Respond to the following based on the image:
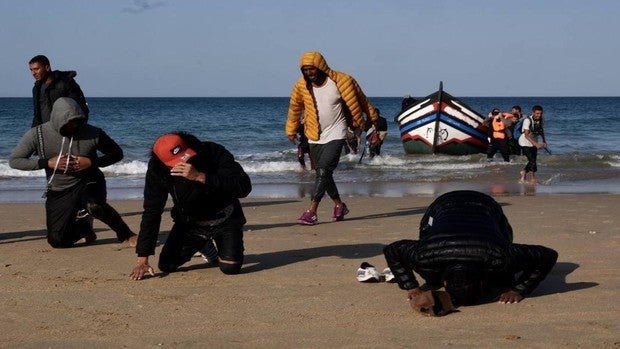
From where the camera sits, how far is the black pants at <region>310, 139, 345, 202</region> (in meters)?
9.86

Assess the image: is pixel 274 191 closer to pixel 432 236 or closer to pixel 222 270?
pixel 222 270

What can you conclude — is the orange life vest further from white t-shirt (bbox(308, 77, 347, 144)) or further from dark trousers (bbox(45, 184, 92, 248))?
dark trousers (bbox(45, 184, 92, 248))

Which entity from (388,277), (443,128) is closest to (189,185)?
(388,277)

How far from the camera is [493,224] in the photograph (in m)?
5.86

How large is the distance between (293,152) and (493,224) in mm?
22024

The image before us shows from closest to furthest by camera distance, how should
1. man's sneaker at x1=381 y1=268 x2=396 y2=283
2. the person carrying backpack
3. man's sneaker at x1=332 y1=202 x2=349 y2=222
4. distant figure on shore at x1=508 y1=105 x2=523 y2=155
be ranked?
1. man's sneaker at x1=381 y1=268 x2=396 y2=283
2. man's sneaker at x1=332 y1=202 x2=349 y2=222
3. the person carrying backpack
4. distant figure on shore at x1=508 y1=105 x2=523 y2=155

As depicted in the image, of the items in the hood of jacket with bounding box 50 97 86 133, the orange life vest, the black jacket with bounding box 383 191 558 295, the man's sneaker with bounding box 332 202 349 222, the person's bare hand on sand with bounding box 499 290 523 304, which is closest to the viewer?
the black jacket with bounding box 383 191 558 295

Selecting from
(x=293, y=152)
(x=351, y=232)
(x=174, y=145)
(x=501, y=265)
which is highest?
(x=174, y=145)

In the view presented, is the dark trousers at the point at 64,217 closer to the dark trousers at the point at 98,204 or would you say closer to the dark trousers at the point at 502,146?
the dark trousers at the point at 98,204

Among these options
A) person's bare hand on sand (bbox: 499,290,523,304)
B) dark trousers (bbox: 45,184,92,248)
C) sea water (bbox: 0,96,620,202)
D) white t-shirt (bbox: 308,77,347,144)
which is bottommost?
sea water (bbox: 0,96,620,202)

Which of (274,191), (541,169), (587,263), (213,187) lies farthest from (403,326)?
(541,169)

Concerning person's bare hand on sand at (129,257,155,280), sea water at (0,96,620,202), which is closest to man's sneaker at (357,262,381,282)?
person's bare hand on sand at (129,257,155,280)

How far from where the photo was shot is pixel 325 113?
9789 mm

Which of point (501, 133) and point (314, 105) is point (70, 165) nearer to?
point (314, 105)
